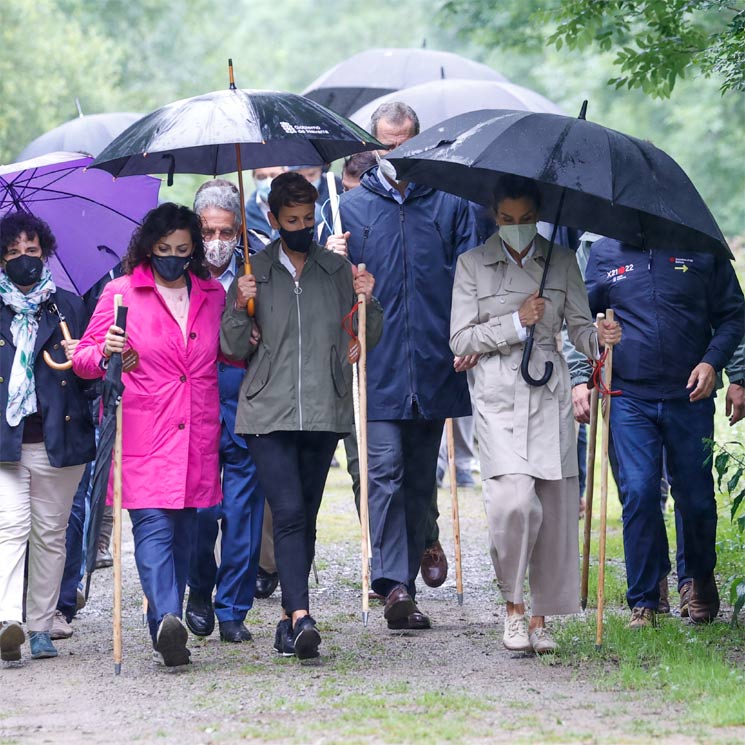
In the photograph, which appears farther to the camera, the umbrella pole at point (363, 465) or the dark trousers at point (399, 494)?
the dark trousers at point (399, 494)

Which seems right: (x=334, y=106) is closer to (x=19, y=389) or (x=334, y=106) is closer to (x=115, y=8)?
(x=19, y=389)

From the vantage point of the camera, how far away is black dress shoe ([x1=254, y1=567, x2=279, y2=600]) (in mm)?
9750

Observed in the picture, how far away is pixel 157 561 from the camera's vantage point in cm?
754

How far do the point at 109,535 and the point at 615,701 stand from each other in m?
5.33

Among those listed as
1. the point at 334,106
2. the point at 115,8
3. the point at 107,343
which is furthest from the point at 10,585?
the point at 115,8

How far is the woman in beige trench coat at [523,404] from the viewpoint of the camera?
7586 millimetres

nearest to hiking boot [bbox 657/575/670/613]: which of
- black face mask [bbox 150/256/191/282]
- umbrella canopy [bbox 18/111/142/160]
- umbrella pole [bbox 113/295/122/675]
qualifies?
umbrella pole [bbox 113/295/122/675]

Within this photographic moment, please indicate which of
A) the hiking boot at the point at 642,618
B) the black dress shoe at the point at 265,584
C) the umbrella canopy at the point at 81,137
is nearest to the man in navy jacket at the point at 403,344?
the hiking boot at the point at 642,618

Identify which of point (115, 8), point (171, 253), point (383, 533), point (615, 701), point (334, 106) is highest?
point (115, 8)

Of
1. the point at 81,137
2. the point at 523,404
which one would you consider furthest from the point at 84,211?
the point at 81,137

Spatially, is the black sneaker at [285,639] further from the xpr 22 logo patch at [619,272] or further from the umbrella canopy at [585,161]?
the xpr 22 logo patch at [619,272]

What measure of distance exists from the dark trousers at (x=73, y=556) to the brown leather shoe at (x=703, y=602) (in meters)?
3.33

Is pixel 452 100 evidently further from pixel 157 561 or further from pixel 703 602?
pixel 157 561

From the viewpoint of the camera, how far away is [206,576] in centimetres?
847
